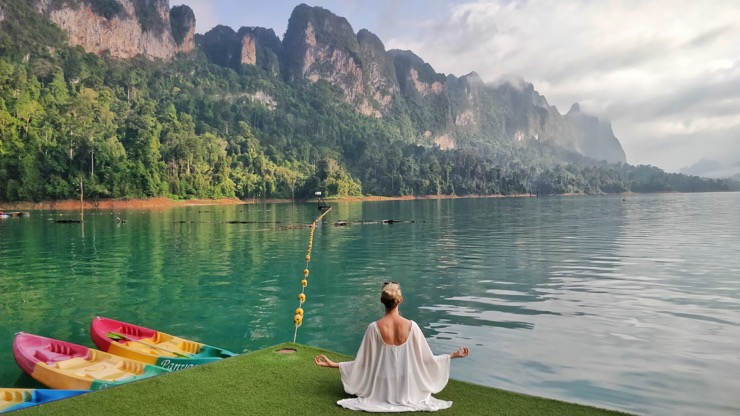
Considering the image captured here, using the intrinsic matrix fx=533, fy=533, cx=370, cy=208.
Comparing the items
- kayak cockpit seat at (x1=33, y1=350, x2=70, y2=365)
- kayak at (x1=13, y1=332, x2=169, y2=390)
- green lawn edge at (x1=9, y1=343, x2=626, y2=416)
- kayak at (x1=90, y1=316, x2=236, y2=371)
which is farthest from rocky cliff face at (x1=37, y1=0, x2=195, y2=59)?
green lawn edge at (x1=9, y1=343, x2=626, y2=416)

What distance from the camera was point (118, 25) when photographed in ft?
552

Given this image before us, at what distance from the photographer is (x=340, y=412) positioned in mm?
6914

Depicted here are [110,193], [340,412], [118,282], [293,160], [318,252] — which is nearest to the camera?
[340,412]

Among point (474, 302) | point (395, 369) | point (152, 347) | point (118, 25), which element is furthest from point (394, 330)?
point (118, 25)

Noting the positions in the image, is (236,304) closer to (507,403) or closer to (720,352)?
(507,403)

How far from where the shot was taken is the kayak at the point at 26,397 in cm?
723

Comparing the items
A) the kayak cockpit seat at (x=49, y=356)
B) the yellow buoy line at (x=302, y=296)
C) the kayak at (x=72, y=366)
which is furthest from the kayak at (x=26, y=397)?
the yellow buoy line at (x=302, y=296)

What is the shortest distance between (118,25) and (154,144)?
264 ft

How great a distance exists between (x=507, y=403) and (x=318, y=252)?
77.0ft

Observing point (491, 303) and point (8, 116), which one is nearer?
point (491, 303)

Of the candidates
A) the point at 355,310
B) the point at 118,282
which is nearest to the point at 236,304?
the point at 355,310

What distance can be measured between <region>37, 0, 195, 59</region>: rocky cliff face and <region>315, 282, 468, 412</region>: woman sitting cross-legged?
→ 176 m

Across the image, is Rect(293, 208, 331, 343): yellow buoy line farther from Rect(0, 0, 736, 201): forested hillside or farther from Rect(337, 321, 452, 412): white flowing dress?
Rect(0, 0, 736, 201): forested hillside

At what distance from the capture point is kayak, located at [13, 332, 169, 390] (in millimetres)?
8336
